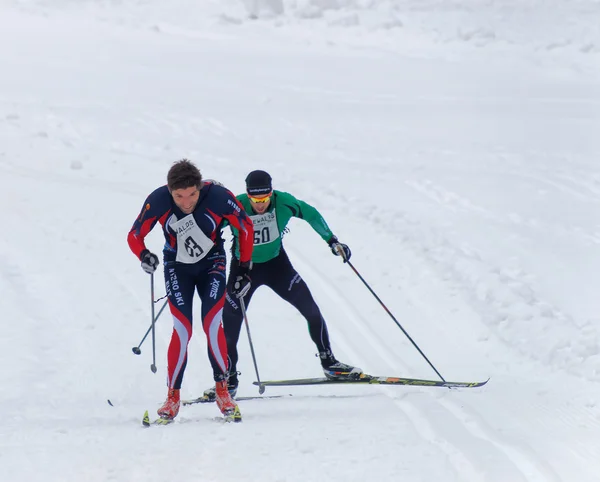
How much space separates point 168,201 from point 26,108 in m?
15.1

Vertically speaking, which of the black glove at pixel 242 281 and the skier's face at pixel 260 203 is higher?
the skier's face at pixel 260 203

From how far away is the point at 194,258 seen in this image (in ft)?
20.5

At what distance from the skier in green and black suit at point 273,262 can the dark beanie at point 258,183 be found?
0.18 ft

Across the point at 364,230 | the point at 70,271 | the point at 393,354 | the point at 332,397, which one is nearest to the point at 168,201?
the point at 332,397

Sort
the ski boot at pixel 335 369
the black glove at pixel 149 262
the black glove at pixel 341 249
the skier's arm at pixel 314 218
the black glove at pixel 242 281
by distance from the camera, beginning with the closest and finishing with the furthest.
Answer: the black glove at pixel 149 262, the black glove at pixel 242 281, the skier's arm at pixel 314 218, the black glove at pixel 341 249, the ski boot at pixel 335 369

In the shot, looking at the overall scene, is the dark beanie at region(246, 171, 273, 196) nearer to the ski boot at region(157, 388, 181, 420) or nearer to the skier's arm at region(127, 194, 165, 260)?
the skier's arm at region(127, 194, 165, 260)

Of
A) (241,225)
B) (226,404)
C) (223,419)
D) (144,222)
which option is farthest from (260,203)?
(223,419)

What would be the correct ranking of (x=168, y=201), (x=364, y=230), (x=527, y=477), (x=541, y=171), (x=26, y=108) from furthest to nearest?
1. (x=26, y=108)
2. (x=541, y=171)
3. (x=364, y=230)
4. (x=168, y=201)
5. (x=527, y=477)

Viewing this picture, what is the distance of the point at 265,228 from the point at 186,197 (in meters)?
1.05

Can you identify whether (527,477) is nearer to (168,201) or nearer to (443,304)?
(168,201)

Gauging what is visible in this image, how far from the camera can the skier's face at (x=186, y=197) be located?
588 centimetres

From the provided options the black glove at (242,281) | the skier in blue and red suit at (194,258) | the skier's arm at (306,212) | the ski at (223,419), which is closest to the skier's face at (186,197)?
the skier in blue and red suit at (194,258)

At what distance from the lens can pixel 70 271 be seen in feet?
35.1

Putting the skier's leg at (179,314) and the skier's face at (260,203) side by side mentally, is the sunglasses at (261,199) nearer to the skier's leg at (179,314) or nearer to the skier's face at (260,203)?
the skier's face at (260,203)
